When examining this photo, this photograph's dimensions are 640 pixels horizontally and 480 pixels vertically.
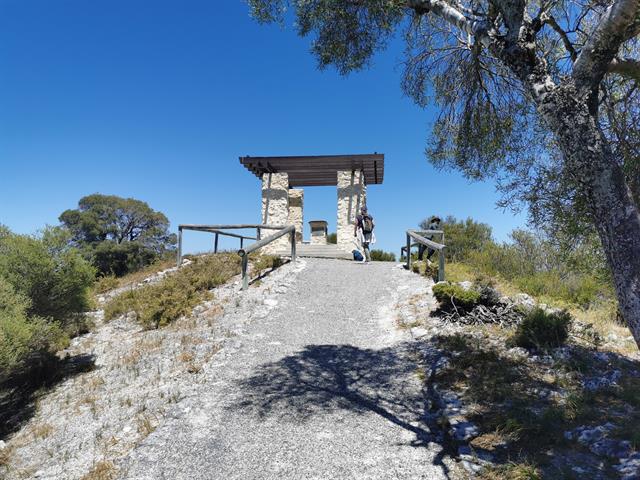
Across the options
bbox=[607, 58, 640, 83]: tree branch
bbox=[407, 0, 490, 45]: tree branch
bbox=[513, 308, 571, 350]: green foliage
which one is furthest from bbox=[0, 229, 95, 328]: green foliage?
bbox=[607, 58, 640, 83]: tree branch

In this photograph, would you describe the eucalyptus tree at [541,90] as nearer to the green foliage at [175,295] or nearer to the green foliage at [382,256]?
the green foliage at [175,295]

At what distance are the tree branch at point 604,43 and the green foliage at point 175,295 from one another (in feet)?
25.3

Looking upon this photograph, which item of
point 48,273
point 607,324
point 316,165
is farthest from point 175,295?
point 316,165

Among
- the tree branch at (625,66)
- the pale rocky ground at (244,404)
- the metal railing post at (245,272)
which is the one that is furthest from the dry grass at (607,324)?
the metal railing post at (245,272)

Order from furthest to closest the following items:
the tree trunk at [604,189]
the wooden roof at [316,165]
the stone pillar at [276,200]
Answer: the stone pillar at [276,200] < the wooden roof at [316,165] < the tree trunk at [604,189]

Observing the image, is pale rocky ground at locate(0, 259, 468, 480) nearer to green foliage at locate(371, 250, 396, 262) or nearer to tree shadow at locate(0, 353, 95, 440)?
tree shadow at locate(0, 353, 95, 440)

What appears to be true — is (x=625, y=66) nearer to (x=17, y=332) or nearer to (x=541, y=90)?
(x=541, y=90)

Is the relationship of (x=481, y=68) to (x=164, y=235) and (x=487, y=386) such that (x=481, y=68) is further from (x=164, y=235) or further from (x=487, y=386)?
(x=164, y=235)

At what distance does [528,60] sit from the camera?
145 inches

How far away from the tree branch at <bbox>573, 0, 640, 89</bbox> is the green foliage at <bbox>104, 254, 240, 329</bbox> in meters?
7.70

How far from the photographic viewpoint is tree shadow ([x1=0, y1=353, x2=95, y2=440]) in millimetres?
5836

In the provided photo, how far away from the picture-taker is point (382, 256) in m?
20.8

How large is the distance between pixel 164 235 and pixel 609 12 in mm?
35232

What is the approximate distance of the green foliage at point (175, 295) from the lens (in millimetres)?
8312
